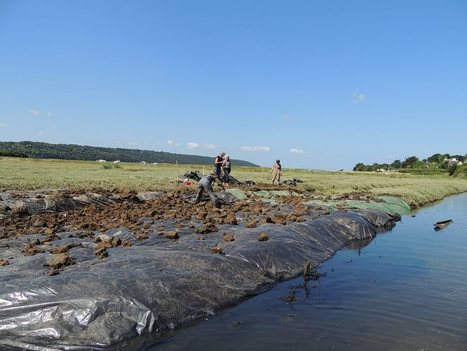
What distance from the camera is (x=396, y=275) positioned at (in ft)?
28.3

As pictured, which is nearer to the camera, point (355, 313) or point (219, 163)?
point (355, 313)

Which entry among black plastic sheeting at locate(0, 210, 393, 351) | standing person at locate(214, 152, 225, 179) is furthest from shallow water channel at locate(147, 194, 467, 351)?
standing person at locate(214, 152, 225, 179)

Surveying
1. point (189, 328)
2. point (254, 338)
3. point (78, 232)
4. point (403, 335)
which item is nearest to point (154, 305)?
point (189, 328)

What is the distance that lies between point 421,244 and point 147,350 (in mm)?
9787

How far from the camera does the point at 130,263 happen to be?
6.30m

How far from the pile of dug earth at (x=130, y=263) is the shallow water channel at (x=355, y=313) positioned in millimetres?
318

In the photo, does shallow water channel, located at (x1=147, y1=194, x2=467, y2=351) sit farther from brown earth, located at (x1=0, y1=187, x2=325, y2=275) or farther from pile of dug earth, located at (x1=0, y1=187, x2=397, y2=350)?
brown earth, located at (x1=0, y1=187, x2=325, y2=275)

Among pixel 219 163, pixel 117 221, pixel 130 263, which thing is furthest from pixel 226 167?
pixel 130 263

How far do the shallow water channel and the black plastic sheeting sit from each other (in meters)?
0.31

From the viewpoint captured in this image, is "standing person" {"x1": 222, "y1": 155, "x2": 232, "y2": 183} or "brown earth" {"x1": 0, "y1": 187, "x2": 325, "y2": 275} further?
"standing person" {"x1": 222, "y1": 155, "x2": 232, "y2": 183}

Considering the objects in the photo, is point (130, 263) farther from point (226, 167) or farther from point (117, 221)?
point (226, 167)

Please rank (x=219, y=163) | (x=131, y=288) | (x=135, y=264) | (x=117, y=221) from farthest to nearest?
1. (x=219, y=163)
2. (x=117, y=221)
3. (x=135, y=264)
4. (x=131, y=288)

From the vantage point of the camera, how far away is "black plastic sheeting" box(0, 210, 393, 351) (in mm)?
4738

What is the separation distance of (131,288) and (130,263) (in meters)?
0.97
